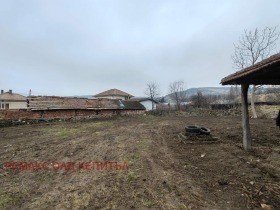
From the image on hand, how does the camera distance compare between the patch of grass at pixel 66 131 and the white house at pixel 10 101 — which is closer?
the patch of grass at pixel 66 131

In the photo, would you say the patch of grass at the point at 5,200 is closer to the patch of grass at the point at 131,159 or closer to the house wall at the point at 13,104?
the patch of grass at the point at 131,159

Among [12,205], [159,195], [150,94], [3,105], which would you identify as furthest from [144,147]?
[150,94]

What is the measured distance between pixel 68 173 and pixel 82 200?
5.41 feet

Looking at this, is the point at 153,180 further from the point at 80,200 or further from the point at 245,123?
Result: the point at 245,123

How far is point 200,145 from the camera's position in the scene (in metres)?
7.92

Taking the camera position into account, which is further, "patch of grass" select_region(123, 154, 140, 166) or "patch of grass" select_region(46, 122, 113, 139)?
"patch of grass" select_region(46, 122, 113, 139)

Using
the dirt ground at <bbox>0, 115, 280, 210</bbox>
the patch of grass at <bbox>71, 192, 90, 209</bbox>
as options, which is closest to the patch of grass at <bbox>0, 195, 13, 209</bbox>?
the dirt ground at <bbox>0, 115, 280, 210</bbox>

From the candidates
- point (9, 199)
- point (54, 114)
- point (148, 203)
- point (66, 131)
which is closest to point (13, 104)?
point (54, 114)

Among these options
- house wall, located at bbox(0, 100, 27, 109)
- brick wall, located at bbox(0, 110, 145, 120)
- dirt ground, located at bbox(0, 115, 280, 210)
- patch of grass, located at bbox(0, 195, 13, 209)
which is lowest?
patch of grass, located at bbox(0, 195, 13, 209)

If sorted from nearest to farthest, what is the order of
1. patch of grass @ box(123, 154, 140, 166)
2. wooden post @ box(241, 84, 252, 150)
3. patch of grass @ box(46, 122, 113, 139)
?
patch of grass @ box(123, 154, 140, 166) < wooden post @ box(241, 84, 252, 150) < patch of grass @ box(46, 122, 113, 139)

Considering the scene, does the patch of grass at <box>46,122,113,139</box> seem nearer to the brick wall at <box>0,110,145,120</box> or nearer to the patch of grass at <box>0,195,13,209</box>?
the brick wall at <box>0,110,145,120</box>

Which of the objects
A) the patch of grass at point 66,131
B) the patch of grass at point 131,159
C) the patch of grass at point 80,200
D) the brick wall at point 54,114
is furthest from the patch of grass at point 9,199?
the brick wall at point 54,114

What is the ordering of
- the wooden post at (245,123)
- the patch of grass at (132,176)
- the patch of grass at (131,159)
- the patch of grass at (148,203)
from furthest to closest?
1. the wooden post at (245,123)
2. the patch of grass at (131,159)
3. the patch of grass at (132,176)
4. the patch of grass at (148,203)

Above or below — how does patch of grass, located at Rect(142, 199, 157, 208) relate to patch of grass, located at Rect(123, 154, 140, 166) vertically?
below
